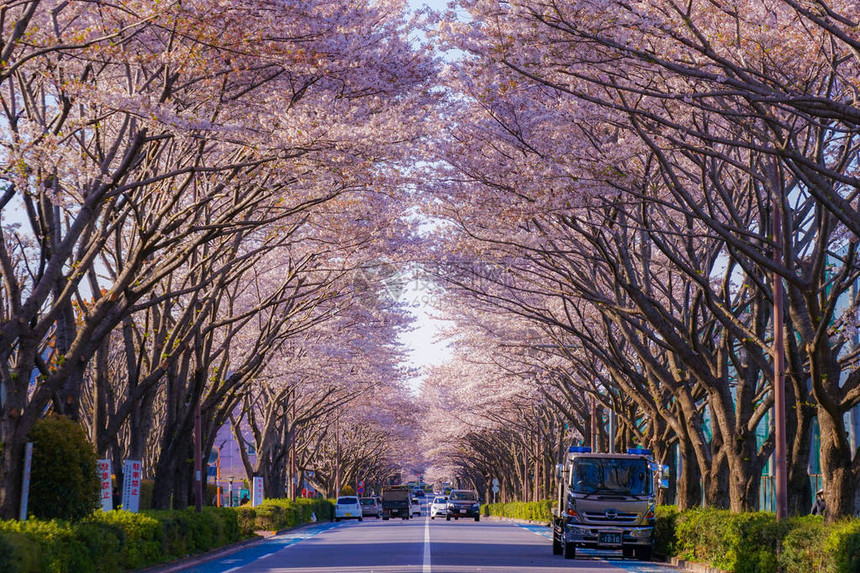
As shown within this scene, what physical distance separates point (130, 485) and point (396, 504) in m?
52.0

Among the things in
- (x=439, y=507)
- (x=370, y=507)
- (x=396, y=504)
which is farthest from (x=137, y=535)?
(x=370, y=507)

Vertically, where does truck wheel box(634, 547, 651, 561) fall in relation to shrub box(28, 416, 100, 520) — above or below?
below

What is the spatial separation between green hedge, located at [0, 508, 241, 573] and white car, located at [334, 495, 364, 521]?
4034 cm

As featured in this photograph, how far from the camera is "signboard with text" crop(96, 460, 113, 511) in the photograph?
778 inches

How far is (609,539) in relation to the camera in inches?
958

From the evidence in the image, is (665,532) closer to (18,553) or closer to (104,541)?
(104,541)

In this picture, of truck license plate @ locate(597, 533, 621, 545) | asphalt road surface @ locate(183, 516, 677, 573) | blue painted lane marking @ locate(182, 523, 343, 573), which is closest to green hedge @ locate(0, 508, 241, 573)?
blue painted lane marking @ locate(182, 523, 343, 573)

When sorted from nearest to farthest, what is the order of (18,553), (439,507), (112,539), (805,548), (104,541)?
A: 1. (18,553)
2. (805,548)
3. (104,541)
4. (112,539)
5. (439,507)

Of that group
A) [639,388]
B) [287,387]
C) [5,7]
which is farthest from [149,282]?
[287,387]

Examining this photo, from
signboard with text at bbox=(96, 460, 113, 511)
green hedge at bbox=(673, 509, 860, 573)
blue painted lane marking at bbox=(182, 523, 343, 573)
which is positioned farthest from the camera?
blue painted lane marking at bbox=(182, 523, 343, 573)

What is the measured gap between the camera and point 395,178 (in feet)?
69.4

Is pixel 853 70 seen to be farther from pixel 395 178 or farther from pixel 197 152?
pixel 197 152

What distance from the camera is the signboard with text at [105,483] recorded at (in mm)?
19766

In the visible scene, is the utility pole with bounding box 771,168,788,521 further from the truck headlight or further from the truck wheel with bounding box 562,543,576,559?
the truck wheel with bounding box 562,543,576,559
